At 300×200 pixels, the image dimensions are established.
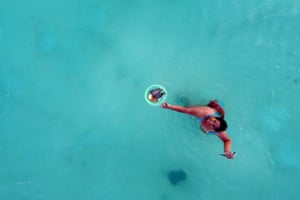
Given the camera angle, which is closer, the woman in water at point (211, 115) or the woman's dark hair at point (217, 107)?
the woman in water at point (211, 115)

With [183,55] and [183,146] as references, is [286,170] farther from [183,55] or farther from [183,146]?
[183,55]

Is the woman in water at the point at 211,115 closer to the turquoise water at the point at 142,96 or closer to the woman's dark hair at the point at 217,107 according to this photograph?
the woman's dark hair at the point at 217,107

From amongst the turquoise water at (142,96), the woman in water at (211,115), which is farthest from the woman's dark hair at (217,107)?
the turquoise water at (142,96)

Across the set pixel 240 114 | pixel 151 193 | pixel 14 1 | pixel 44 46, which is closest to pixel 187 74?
pixel 240 114

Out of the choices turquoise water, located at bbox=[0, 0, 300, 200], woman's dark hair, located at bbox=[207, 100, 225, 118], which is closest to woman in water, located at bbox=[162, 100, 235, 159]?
woman's dark hair, located at bbox=[207, 100, 225, 118]

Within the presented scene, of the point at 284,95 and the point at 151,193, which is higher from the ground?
the point at 284,95

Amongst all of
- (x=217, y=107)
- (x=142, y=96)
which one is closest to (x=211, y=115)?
(x=217, y=107)

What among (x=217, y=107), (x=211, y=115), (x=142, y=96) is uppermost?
(x=142, y=96)

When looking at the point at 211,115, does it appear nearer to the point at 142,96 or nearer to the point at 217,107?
Answer: the point at 217,107
